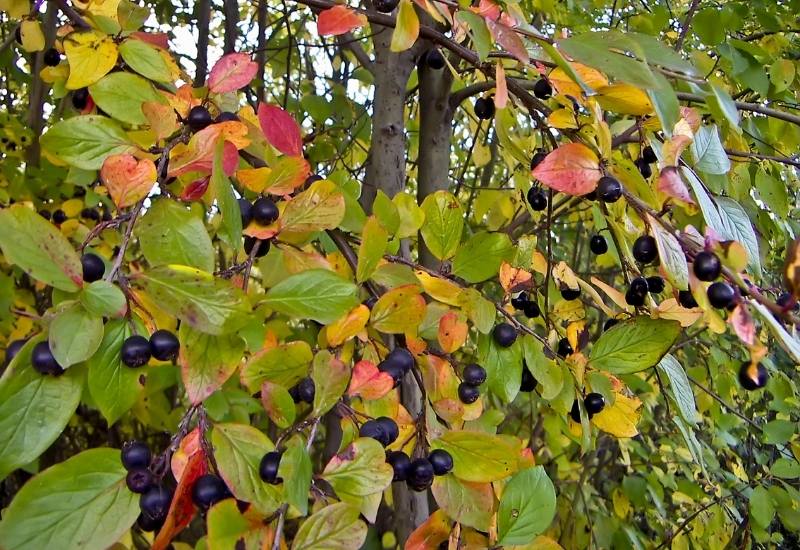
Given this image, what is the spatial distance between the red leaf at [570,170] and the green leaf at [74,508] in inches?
15.4

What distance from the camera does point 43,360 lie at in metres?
0.45

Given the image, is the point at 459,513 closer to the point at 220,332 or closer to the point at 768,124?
the point at 220,332

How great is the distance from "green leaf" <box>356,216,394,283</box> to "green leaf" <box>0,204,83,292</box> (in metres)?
0.22

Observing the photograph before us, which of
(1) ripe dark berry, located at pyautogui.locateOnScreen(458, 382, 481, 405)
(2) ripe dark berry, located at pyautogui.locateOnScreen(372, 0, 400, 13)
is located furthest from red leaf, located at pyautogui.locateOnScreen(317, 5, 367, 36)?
(1) ripe dark berry, located at pyautogui.locateOnScreen(458, 382, 481, 405)

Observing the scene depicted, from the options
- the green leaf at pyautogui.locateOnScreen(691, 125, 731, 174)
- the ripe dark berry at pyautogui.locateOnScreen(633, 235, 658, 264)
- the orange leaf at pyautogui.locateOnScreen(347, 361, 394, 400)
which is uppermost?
the green leaf at pyautogui.locateOnScreen(691, 125, 731, 174)

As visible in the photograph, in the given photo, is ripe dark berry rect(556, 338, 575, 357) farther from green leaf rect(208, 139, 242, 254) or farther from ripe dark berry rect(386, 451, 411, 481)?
green leaf rect(208, 139, 242, 254)

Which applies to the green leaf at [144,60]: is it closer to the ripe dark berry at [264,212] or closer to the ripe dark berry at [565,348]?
the ripe dark berry at [264,212]

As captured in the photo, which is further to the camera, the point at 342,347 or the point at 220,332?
the point at 342,347

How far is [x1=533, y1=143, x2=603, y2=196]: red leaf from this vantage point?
553mm

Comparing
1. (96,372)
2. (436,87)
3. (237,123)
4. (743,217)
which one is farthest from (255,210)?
(436,87)

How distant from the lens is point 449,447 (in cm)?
60

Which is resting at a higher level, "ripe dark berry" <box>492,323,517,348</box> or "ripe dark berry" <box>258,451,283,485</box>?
"ripe dark berry" <box>258,451,283,485</box>

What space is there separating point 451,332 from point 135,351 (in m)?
0.30

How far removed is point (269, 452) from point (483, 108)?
0.67 meters
